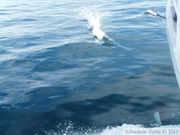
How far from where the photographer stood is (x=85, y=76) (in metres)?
9.55

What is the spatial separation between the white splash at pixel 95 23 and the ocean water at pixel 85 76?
0.06 metres

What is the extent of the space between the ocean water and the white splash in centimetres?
6

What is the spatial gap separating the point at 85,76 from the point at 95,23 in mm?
7283

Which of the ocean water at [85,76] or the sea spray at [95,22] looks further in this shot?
the sea spray at [95,22]

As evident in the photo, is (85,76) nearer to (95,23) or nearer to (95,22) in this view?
(95,23)

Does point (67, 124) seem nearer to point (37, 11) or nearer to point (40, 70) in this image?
point (40, 70)

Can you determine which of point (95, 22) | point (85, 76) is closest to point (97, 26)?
point (95, 22)

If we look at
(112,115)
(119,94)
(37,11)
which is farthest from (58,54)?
(37,11)

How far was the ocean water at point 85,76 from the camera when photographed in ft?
23.0

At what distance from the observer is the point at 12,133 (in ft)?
21.7

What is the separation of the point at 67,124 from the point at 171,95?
3.31 metres

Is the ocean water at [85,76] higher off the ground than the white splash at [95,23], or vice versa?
the white splash at [95,23]

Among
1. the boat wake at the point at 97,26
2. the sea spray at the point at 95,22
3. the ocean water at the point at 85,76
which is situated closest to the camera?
the ocean water at the point at 85,76

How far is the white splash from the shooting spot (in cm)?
1386
